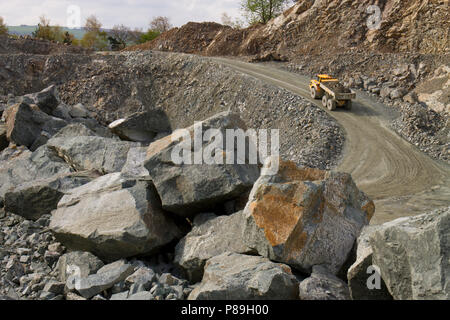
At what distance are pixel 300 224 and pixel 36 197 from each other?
20.8ft

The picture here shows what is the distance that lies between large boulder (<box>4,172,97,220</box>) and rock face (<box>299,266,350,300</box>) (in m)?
6.08

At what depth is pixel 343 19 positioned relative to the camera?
3159 cm

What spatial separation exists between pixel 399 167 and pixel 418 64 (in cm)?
1188

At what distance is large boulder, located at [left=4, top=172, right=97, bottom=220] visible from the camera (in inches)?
344

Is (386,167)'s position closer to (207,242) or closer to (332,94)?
(332,94)

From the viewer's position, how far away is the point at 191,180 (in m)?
7.05

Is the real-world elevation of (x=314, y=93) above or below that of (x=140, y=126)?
above

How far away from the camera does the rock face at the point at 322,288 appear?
483 centimetres

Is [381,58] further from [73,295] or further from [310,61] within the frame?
[73,295]
